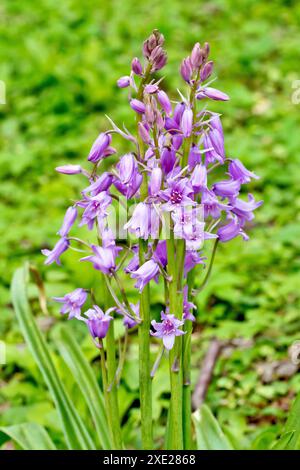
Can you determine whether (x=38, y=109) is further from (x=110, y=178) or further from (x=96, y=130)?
(x=110, y=178)

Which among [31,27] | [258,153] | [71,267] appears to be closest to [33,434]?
[71,267]

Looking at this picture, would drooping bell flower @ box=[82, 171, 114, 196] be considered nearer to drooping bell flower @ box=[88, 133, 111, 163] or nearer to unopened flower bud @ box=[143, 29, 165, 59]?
drooping bell flower @ box=[88, 133, 111, 163]

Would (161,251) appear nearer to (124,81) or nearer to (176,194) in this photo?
(176,194)

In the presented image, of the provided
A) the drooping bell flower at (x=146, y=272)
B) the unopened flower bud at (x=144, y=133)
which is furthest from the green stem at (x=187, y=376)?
the unopened flower bud at (x=144, y=133)

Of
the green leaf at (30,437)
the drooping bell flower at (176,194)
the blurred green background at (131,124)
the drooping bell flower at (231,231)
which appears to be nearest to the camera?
the drooping bell flower at (176,194)

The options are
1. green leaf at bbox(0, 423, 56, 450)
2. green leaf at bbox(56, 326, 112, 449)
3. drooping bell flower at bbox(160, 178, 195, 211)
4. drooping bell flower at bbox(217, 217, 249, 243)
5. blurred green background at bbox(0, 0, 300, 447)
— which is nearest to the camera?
drooping bell flower at bbox(160, 178, 195, 211)

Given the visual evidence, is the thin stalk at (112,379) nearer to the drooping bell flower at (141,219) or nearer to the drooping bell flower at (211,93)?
the drooping bell flower at (141,219)

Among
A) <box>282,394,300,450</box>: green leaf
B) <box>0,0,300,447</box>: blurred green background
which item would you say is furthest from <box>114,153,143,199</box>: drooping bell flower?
<box>0,0,300,447</box>: blurred green background
